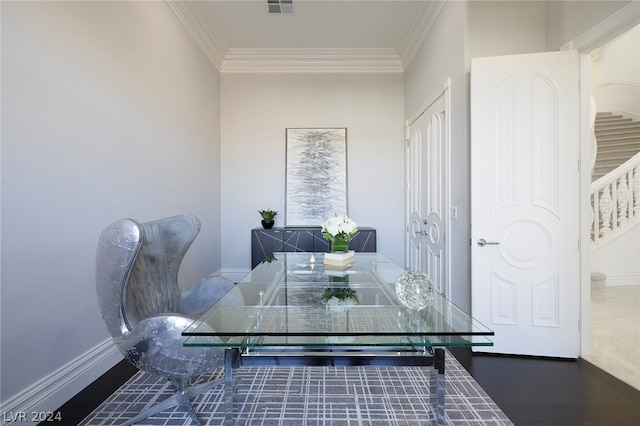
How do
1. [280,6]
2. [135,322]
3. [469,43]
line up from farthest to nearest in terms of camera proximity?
[280,6] → [469,43] → [135,322]

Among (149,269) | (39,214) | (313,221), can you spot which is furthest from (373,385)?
(313,221)

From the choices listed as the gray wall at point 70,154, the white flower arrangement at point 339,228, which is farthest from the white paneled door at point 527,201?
the gray wall at point 70,154

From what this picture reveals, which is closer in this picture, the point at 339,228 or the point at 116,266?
the point at 116,266

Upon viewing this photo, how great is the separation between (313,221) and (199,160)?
170 centimetres

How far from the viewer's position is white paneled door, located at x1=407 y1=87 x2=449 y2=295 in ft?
9.77

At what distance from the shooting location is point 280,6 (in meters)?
3.23

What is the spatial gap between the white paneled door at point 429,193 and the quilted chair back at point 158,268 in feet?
7.54

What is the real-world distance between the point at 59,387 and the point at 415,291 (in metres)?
2.10

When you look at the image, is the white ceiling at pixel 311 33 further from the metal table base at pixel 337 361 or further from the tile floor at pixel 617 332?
the tile floor at pixel 617 332

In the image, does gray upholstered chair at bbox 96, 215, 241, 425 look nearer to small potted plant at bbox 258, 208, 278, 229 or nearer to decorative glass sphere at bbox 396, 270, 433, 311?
decorative glass sphere at bbox 396, 270, 433, 311

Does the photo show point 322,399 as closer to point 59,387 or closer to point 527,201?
point 59,387

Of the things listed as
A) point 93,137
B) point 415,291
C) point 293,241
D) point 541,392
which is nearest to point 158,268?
point 93,137

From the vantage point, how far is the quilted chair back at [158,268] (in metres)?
1.65

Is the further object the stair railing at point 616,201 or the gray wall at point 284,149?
the stair railing at point 616,201
